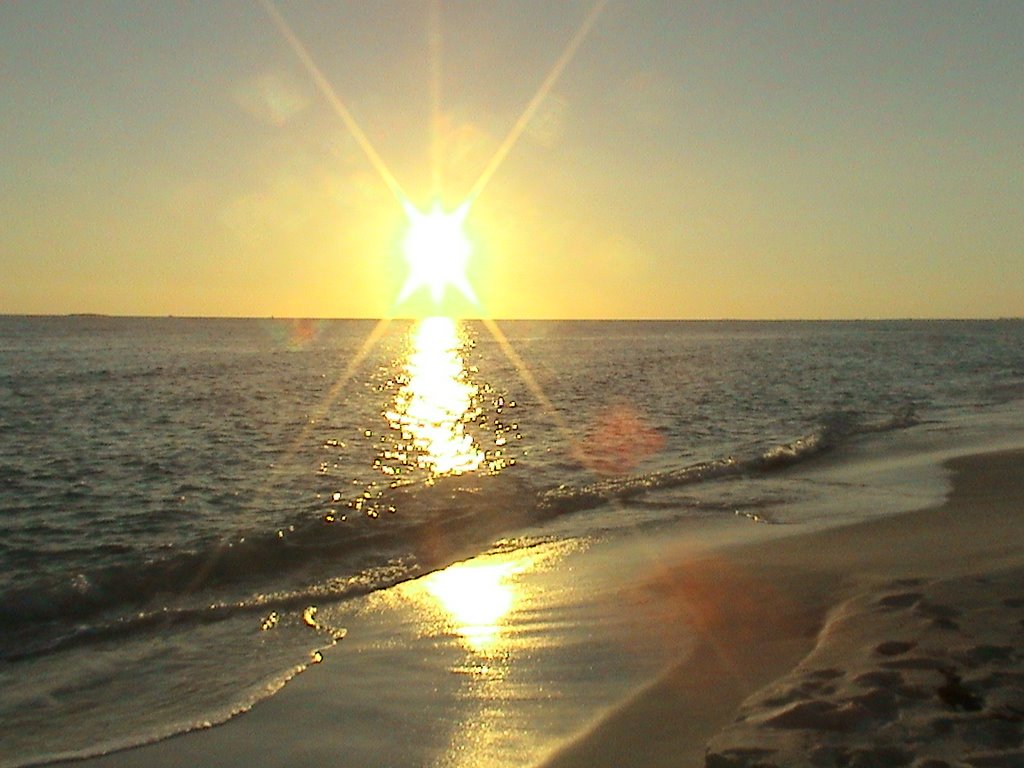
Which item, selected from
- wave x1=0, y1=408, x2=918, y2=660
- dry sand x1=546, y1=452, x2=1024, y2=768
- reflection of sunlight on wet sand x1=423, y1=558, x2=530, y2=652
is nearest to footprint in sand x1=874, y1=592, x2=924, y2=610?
dry sand x1=546, y1=452, x2=1024, y2=768

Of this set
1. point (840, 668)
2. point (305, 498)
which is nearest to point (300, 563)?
point (305, 498)

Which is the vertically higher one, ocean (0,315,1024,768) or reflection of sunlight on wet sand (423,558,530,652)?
ocean (0,315,1024,768)

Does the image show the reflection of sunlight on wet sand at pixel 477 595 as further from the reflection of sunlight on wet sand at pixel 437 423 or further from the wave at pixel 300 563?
the reflection of sunlight on wet sand at pixel 437 423

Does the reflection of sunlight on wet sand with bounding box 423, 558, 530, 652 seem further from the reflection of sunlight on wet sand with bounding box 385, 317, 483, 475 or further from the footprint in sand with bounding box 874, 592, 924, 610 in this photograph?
the reflection of sunlight on wet sand with bounding box 385, 317, 483, 475

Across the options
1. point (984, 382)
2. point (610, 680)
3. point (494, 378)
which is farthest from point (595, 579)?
point (494, 378)

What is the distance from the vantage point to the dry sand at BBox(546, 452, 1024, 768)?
516 cm

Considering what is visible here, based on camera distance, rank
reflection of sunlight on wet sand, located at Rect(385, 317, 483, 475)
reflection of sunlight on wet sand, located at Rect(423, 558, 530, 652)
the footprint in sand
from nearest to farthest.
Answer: the footprint in sand, reflection of sunlight on wet sand, located at Rect(423, 558, 530, 652), reflection of sunlight on wet sand, located at Rect(385, 317, 483, 475)

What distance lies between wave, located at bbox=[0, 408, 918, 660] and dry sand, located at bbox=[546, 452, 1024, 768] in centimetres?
379

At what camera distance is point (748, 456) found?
20.0m

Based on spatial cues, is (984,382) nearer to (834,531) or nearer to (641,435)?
(641,435)

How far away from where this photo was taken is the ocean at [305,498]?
7914 millimetres

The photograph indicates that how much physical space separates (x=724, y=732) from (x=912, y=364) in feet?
180

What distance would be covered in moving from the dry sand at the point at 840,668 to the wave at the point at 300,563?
379 cm

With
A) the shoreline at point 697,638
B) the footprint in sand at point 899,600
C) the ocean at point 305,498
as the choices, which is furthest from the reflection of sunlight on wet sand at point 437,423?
the footprint in sand at point 899,600
